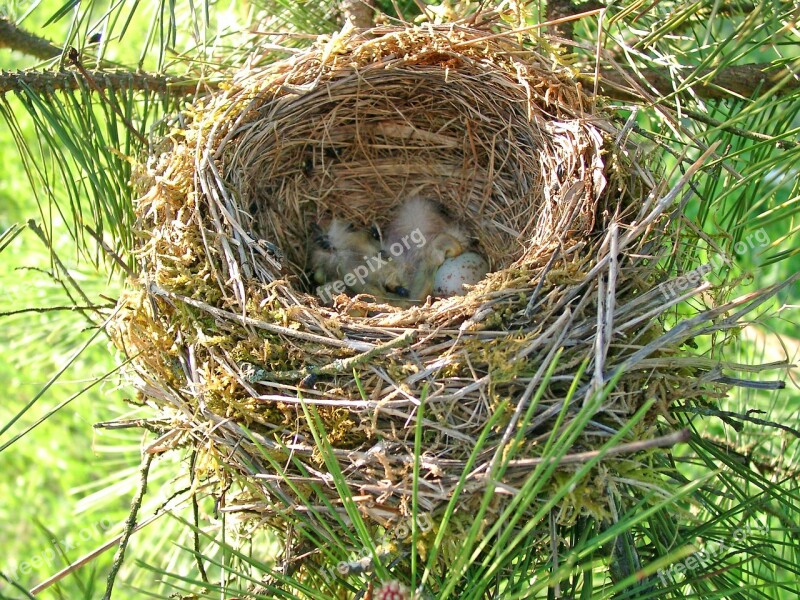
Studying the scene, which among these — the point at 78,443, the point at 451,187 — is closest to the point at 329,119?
the point at 451,187

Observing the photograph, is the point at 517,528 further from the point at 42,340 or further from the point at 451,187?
the point at 42,340

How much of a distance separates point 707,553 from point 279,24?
165cm

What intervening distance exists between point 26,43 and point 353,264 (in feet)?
3.32

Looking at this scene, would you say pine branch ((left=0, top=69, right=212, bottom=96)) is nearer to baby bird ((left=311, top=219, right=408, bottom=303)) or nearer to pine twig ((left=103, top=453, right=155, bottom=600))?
baby bird ((left=311, top=219, right=408, bottom=303))

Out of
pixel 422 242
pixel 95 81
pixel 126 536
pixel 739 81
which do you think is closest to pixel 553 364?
pixel 126 536

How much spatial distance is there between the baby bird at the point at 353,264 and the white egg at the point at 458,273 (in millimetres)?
121

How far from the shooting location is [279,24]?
205 cm

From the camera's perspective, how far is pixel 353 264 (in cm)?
224
